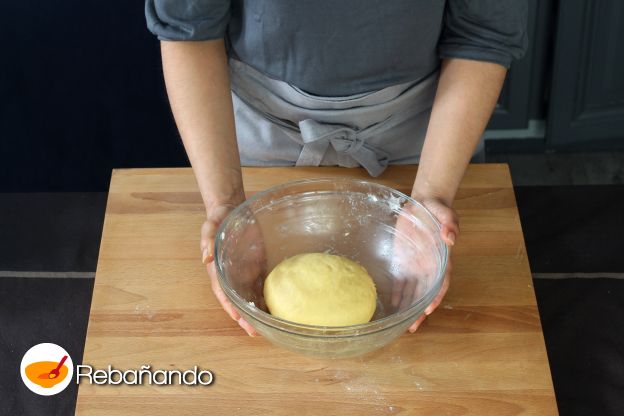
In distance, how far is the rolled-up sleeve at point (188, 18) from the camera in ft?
2.87

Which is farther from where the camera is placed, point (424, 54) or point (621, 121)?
point (621, 121)

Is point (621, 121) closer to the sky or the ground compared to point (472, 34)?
closer to the ground

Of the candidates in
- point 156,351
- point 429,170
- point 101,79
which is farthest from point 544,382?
point 101,79

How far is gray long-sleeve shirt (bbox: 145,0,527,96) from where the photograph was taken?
2.89ft

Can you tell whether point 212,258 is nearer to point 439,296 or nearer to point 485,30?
point 439,296

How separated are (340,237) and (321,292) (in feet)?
0.44

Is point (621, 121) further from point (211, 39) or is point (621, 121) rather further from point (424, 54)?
point (211, 39)

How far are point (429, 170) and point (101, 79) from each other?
3.16 ft

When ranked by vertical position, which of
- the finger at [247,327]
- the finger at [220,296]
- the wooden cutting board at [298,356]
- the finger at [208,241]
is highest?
the finger at [208,241]

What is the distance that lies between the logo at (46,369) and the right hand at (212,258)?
42 cm

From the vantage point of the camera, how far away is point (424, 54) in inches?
37.5

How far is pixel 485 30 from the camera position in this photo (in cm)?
92

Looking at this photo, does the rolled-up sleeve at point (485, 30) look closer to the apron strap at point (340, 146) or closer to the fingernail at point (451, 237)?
the apron strap at point (340, 146)

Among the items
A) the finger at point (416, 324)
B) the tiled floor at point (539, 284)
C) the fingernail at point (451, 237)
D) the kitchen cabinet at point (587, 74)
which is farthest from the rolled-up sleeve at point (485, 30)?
the kitchen cabinet at point (587, 74)
